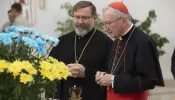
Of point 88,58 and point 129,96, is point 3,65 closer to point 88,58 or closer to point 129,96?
point 129,96

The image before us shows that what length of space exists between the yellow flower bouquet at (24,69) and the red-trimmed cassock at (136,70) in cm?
88

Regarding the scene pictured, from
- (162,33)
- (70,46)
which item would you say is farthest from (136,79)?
(162,33)

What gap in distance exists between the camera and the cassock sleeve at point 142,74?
8.46ft

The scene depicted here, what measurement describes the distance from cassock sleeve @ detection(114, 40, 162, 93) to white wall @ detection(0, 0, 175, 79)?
6.07 metres

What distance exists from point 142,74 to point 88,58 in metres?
0.73

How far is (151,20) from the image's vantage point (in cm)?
909

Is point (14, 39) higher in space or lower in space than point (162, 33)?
lower

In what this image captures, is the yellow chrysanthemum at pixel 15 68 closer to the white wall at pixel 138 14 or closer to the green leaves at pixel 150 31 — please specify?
the white wall at pixel 138 14

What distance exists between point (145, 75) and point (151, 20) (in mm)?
6649

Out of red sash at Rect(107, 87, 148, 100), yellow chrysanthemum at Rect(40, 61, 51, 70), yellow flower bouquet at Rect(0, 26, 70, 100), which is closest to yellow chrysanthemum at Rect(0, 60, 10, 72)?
yellow flower bouquet at Rect(0, 26, 70, 100)

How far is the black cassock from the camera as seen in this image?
313cm

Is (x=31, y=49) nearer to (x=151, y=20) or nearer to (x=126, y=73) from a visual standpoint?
(x=126, y=73)

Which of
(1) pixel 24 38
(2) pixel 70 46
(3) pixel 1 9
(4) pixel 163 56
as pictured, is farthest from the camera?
(4) pixel 163 56

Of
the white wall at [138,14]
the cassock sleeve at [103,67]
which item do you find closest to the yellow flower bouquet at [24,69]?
the cassock sleeve at [103,67]
